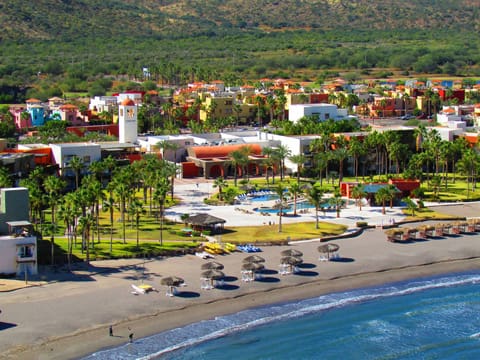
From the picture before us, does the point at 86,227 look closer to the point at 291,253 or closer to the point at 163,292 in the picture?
the point at 163,292

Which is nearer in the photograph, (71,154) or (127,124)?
(71,154)

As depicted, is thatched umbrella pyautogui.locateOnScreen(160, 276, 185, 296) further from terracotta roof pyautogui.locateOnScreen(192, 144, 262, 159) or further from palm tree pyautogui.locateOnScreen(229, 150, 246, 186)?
terracotta roof pyautogui.locateOnScreen(192, 144, 262, 159)

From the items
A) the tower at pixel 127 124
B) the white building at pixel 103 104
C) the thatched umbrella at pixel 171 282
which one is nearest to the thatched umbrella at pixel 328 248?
the thatched umbrella at pixel 171 282

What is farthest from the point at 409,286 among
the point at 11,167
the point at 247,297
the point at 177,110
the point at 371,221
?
the point at 177,110

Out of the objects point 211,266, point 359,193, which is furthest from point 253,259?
point 359,193

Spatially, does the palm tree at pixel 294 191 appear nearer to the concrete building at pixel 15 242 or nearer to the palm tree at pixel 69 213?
the palm tree at pixel 69 213

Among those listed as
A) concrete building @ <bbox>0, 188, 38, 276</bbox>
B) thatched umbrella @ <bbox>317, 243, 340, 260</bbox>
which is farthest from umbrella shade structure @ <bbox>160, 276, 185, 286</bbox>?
thatched umbrella @ <bbox>317, 243, 340, 260</bbox>
